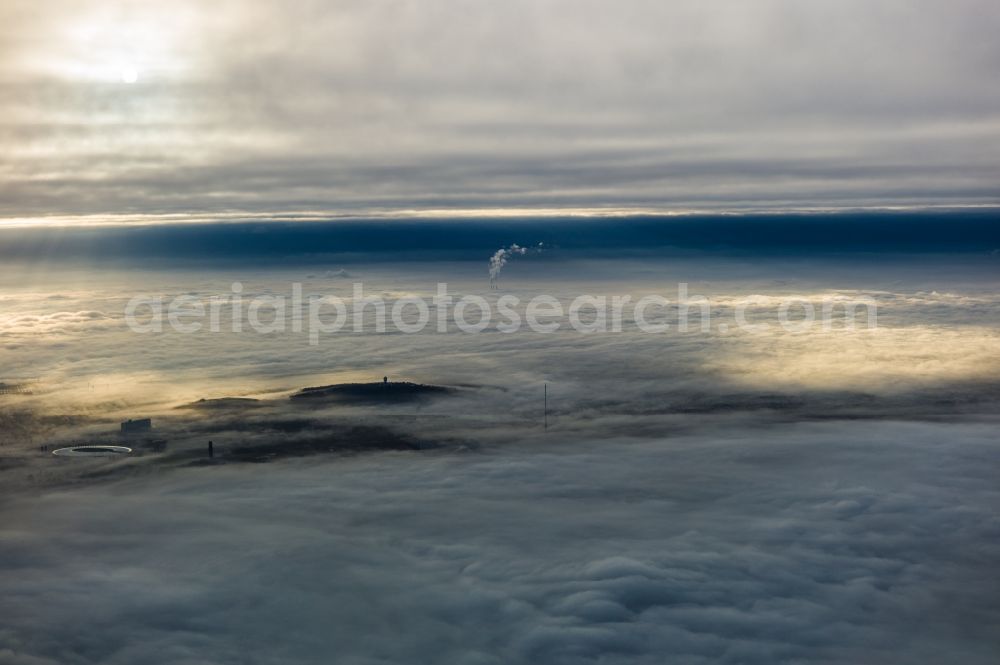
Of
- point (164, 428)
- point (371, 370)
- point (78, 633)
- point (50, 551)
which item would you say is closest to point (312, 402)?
point (164, 428)

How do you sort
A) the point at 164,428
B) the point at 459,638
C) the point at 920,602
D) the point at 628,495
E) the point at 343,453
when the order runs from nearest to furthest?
the point at 459,638 → the point at 920,602 → the point at 628,495 → the point at 343,453 → the point at 164,428

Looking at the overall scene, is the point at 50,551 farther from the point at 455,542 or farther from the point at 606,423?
the point at 606,423

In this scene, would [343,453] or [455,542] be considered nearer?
[455,542]

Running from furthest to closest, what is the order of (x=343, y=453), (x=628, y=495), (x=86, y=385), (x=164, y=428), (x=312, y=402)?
(x=86, y=385), (x=312, y=402), (x=164, y=428), (x=343, y=453), (x=628, y=495)

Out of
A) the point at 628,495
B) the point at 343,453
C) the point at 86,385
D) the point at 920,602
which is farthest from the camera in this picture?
the point at 86,385

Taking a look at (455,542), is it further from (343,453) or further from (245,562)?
(343,453)

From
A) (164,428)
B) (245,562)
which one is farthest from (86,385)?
(245,562)

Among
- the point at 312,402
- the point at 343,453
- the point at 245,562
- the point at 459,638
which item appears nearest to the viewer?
the point at 459,638

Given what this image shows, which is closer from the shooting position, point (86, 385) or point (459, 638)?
point (459, 638)
